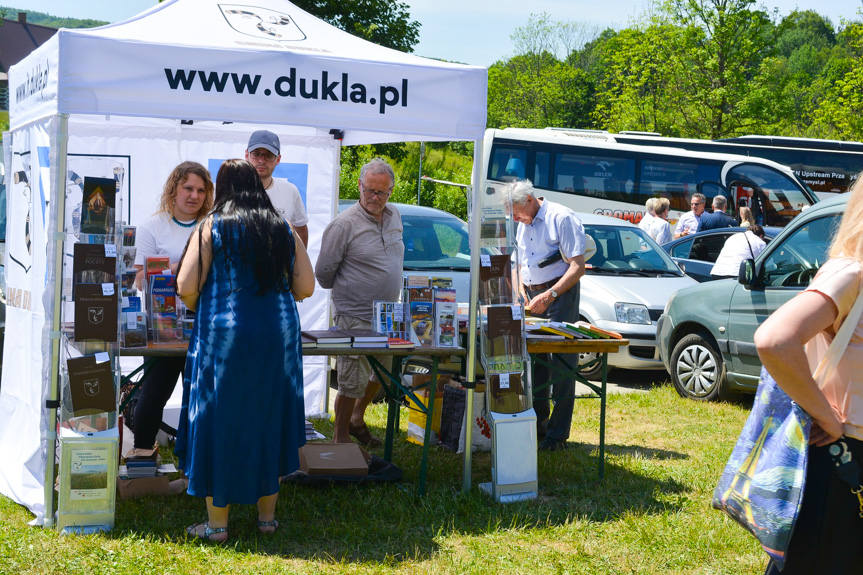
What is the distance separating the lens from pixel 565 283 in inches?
238

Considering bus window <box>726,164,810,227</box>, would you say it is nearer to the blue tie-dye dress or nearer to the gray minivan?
the gray minivan

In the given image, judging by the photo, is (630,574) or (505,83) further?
(505,83)

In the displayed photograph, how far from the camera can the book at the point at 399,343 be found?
4.90m

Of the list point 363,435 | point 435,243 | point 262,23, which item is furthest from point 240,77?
point 435,243

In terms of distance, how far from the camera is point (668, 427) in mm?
7156

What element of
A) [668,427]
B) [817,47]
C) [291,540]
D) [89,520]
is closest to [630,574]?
[291,540]

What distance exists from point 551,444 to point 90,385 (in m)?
3.26

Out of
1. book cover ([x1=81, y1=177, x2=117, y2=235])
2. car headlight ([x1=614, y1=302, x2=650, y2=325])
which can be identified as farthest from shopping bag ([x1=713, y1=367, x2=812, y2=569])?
car headlight ([x1=614, y1=302, x2=650, y2=325])

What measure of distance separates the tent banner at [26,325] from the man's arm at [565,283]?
320cm

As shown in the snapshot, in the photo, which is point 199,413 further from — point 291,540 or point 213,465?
point 291,540

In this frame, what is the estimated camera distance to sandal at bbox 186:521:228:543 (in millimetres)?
4172

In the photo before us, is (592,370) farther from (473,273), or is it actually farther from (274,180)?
(473,273)

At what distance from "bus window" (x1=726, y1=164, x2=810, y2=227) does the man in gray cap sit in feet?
48.6

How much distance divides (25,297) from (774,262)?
5.45 meters
